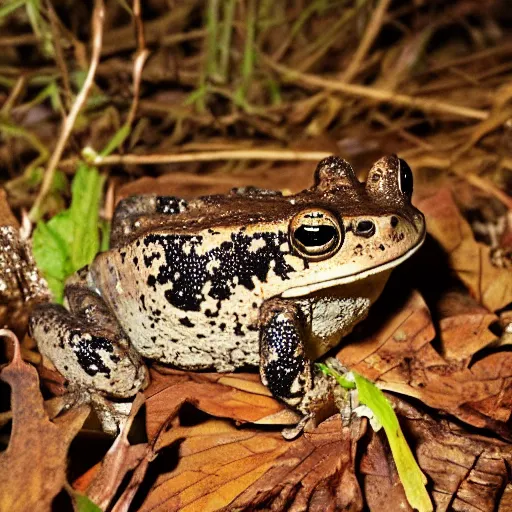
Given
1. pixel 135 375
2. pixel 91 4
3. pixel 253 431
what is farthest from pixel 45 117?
pixel 253 431

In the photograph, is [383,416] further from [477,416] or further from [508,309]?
[508,309]

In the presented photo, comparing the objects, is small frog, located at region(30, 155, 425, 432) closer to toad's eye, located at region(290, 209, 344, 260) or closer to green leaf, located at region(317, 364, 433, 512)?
toad's eye, located at region(290, 209, 344, 260)

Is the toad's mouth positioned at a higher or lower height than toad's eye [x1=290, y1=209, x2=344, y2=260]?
lower

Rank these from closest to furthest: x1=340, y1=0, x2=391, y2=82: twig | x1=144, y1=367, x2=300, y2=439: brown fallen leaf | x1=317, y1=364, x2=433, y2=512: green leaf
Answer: x1=317, y1=364, x2=433, y2=512: green leaf, x1=144, y1=367, x2=300, y2=439: brown fallen leaf, x1=340, y1=0, x2=391, y2=82: twig

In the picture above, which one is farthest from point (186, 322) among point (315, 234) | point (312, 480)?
point (312, 480)

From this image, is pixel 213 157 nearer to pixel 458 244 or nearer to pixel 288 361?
pixel 458 244

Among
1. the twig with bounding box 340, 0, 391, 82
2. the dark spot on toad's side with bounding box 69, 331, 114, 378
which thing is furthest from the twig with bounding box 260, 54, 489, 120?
the dark spot on toad's side with bounding box 69, 331, 114, 378
